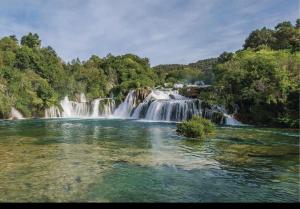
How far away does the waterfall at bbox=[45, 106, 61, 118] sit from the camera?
138 ft

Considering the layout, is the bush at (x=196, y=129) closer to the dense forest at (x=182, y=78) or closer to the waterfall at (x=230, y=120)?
the dense forest at (x=182, y=78)

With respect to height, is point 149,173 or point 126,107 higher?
point 126,107

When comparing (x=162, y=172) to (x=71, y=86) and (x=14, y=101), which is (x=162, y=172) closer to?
(x=14, y=101)

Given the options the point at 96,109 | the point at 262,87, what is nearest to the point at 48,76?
the point at 96,109

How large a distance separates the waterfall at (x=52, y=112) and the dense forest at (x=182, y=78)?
1.65 ft

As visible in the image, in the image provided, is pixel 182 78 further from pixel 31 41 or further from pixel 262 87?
pixel 262 87

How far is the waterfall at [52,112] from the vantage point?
138 feet

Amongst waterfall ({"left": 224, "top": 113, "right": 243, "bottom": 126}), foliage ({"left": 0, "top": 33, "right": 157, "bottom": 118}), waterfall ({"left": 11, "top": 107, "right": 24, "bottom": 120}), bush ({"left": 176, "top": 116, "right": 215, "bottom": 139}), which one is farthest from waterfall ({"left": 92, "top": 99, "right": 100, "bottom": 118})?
bush ({"left": 176, "top": 116, "right": 215, "bottom": 139})

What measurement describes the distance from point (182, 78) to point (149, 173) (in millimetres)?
71353

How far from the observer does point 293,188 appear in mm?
7887

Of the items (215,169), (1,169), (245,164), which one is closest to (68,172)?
(1,169)

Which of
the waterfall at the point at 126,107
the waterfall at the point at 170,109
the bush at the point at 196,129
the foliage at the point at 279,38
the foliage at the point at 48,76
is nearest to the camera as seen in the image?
the bush at the point at 196,129

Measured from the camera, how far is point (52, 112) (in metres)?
42.6

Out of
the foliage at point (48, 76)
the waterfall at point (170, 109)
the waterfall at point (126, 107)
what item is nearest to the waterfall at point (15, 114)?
the foliage at point (48, 76)
